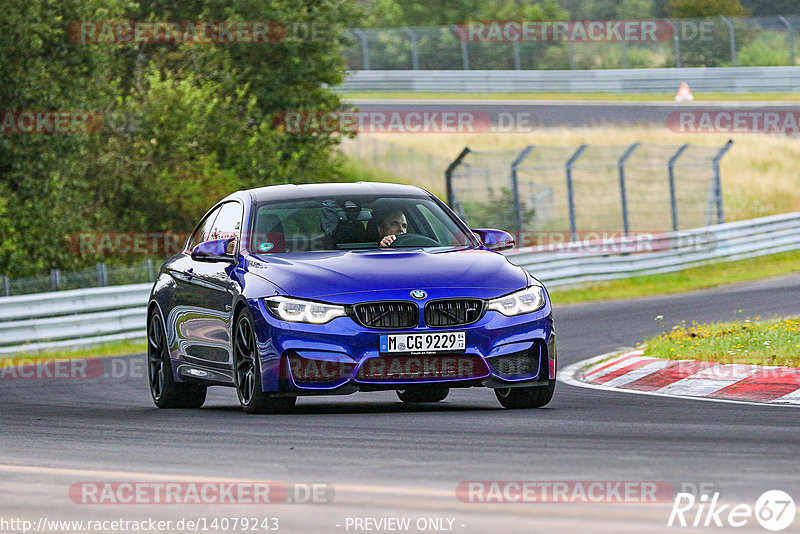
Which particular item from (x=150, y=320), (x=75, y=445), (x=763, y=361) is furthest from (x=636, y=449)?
(x=150, y=320)

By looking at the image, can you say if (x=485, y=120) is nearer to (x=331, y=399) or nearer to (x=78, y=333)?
(x=78, y=333)

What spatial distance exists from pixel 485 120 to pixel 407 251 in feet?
116

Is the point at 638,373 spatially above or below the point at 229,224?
below

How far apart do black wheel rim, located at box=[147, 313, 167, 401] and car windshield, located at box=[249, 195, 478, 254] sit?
1781 millimetres

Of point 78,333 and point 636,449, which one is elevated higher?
point 636,449

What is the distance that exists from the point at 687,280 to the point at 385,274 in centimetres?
1821

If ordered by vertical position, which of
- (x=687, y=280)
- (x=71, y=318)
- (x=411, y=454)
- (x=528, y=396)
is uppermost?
(x=411, y=454)

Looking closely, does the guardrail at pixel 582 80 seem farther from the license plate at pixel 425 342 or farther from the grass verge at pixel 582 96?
the license plate at pixel 425 342

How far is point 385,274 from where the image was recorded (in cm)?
965

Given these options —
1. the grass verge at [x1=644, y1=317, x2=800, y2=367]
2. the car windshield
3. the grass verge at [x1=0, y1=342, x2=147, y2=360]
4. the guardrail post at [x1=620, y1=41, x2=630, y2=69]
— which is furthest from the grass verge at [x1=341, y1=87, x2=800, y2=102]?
the car windshield

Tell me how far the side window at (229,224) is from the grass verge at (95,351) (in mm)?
8850

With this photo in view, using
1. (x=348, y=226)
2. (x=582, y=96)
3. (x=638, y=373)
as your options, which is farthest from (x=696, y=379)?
(x=582, y=96)

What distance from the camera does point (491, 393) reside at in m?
12.4

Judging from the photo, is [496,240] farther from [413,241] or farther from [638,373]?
[638,373]
